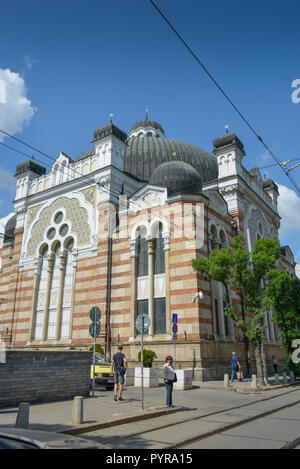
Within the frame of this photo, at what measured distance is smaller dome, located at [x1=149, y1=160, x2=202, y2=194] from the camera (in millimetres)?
24797

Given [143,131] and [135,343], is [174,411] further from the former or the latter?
[143,131]

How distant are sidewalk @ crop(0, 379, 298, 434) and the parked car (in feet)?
13.9

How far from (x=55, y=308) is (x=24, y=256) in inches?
236

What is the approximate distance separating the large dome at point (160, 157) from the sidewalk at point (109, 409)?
845 inches

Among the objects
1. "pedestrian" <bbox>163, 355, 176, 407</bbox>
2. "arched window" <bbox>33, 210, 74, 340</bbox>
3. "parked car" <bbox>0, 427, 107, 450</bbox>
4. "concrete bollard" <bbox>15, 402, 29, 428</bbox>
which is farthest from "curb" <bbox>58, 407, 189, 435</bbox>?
"arched window" <bbox>33, 210, 74, 340</bbox>

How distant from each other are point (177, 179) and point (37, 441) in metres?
22.5

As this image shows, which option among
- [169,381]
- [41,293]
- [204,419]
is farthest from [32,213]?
[204,419]

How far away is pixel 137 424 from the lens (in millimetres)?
8766

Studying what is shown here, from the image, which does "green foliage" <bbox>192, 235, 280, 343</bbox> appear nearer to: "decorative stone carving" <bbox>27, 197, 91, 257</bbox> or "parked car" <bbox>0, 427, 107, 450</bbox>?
"decorative stone carving" <bbox>27, 197, 91, 257</bbox>

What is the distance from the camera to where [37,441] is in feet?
10.8

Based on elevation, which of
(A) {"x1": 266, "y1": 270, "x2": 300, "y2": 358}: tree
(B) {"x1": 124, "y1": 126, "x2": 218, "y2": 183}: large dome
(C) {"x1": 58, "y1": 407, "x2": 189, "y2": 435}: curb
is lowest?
(C) {"x1": 58, "y1": 407, "x2": 189, "y2": 435}: curb

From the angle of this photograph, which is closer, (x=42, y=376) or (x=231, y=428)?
(x=231, y=428)

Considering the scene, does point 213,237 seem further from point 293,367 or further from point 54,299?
point 54,299
